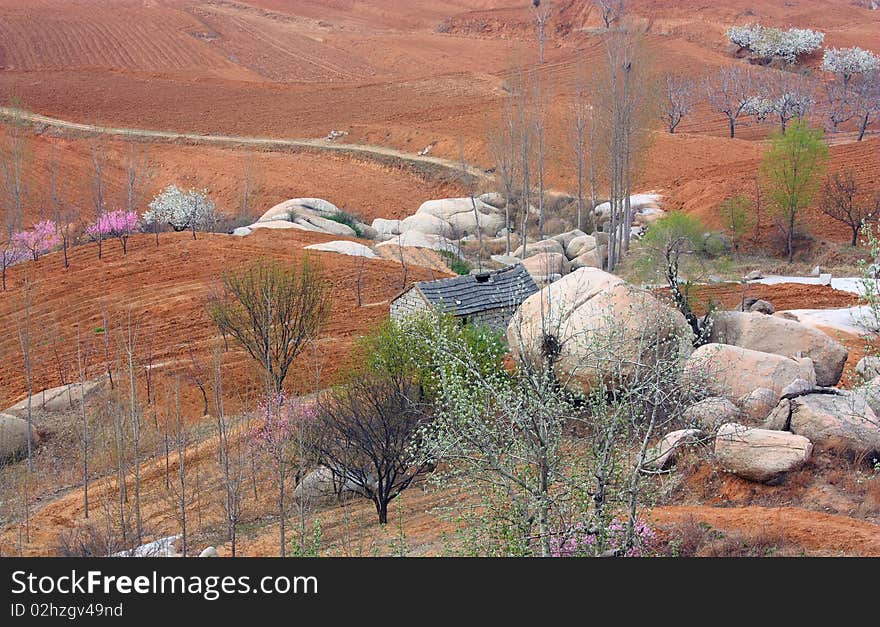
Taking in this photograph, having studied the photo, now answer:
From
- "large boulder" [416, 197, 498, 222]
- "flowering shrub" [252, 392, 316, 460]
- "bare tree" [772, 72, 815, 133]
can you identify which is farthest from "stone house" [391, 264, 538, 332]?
"bare tree" [772, 72, 815, 133]

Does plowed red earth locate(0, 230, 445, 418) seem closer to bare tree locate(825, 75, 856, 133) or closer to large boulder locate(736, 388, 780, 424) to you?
large boulder locate(736, 388, 780, 424)

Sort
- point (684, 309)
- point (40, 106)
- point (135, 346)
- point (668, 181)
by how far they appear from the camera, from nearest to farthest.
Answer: point (684, 309), point (135, 346), point (668, 181), point (40, 106)

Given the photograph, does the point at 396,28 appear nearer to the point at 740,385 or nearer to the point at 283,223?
the point at 283,223

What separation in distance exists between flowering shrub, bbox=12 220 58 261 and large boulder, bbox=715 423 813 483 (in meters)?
29.0

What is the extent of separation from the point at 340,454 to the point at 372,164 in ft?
140

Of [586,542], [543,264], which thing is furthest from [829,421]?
[543,264]

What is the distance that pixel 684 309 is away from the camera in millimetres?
22141

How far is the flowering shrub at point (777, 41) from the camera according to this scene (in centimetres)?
7906

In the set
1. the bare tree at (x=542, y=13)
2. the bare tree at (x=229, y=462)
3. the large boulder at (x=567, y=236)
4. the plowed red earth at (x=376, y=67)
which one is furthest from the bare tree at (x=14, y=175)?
the bare tree at (x=542, y=13)

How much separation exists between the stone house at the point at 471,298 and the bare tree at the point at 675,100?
1621 inches

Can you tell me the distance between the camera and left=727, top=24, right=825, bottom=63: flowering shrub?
7906 centimetres

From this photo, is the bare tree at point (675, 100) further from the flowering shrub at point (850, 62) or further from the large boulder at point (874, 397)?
the large boulder at point (874, 397)

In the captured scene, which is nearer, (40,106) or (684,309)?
(684,309)

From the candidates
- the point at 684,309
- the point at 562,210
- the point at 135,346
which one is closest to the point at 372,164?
the point at 562,210
